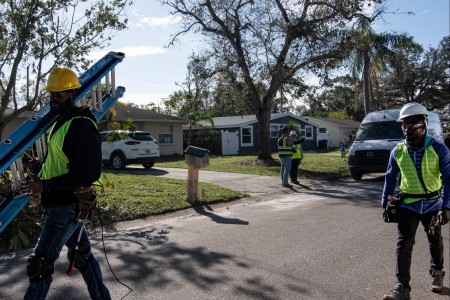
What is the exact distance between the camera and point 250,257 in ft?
18.8

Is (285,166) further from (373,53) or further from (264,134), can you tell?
(373,53)

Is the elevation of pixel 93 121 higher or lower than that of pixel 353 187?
higher

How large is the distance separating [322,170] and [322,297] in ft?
45.6

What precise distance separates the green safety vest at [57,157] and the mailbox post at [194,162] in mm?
6610

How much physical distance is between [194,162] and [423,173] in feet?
21.0

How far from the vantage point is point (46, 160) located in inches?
130

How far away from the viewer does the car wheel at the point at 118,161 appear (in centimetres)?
1786

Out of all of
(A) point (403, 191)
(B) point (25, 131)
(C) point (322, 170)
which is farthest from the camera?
(C) point (322, 170)

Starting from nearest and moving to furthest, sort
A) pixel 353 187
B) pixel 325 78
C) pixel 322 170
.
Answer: pixel 353 187, pixel 322 170, pixel 325 78

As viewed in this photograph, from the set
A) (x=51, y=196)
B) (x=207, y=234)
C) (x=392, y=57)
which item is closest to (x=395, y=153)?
(x=51, y=196)

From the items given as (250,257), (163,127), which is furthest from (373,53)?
(250,257)

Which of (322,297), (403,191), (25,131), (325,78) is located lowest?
(322,297)

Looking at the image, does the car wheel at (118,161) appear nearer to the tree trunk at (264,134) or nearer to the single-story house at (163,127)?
the tree trunk at (264,134)

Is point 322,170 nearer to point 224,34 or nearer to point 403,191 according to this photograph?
point 224,34
